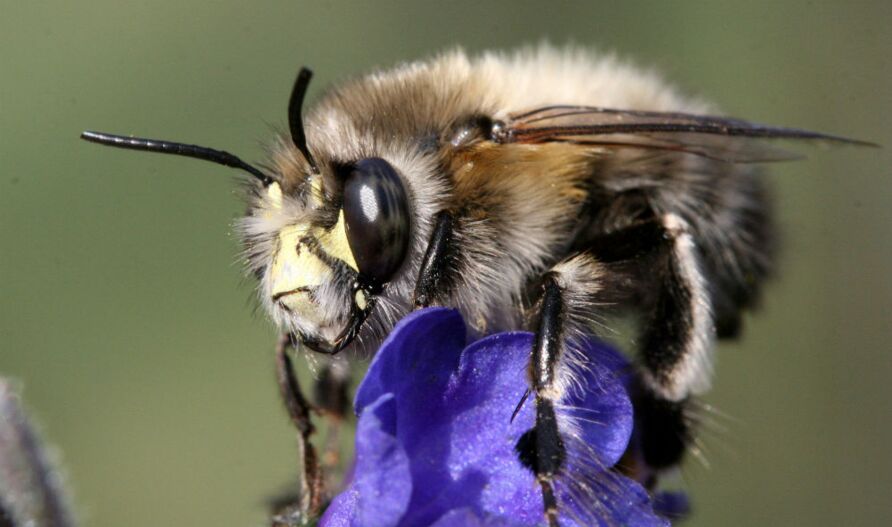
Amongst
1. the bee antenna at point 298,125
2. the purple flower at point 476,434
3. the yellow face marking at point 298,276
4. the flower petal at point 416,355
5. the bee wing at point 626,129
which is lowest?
the purple flower at point 476,434

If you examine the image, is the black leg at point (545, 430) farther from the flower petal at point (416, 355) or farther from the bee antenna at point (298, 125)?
the bee antenna at point (298, 125)

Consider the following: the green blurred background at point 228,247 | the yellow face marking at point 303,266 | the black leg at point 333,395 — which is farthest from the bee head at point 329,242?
the green blurred background at point 228,247

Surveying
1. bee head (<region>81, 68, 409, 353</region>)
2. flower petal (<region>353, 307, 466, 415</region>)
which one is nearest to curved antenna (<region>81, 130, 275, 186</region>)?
bee head (<region>81, 68, 409, 353</region>)

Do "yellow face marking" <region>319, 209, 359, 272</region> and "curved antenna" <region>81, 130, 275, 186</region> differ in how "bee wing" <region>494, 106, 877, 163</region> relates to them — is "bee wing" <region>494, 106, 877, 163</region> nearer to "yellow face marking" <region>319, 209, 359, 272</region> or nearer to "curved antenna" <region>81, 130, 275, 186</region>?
"yellow face marking" <region>319, 209, 359, 272</region>

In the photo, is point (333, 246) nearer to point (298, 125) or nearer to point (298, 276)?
point (298, 276)

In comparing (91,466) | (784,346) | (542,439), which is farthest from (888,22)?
(542,439)

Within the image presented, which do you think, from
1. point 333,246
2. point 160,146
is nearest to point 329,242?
point 333,246
